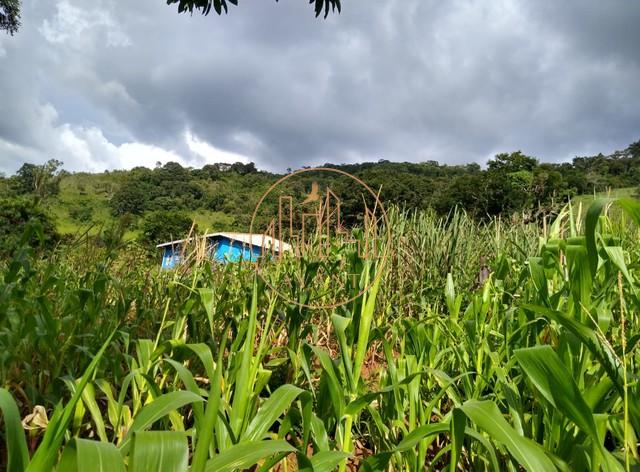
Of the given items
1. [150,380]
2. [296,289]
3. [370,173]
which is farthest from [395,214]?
[150,380]

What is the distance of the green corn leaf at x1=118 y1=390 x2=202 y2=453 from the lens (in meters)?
0.59

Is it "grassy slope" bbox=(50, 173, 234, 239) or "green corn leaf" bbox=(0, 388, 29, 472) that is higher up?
"grassy slope" bbox=(50, 173, 234, 239)

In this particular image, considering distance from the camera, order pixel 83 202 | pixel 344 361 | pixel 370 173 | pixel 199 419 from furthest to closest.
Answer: pixel 83 202 < pixel 370 173 < pixel 344 361 < pixel 199 419

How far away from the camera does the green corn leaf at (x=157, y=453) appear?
1.48 feet

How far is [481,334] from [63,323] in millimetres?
1477

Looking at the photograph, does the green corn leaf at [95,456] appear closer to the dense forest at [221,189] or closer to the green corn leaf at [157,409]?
the green corn leaf at [157,409]

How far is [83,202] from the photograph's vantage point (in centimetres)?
4497

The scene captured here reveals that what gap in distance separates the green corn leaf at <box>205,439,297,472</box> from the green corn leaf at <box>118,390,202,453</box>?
0.34 ft

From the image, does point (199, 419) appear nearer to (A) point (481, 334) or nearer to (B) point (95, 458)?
(B) point (95, 458)

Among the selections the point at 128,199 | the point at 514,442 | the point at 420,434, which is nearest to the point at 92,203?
the point at 128,199

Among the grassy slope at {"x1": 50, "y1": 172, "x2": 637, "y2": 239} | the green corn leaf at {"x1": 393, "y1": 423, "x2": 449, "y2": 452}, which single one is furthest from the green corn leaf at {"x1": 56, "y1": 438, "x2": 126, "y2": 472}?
the grassy slope at {"x1": 50, "y1": 172, "x2": 637, "y2": 239}

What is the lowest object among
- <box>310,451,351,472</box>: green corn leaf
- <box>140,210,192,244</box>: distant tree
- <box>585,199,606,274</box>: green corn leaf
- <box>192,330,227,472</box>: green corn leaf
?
<box>310,451,351,472</box>: green corn leaf

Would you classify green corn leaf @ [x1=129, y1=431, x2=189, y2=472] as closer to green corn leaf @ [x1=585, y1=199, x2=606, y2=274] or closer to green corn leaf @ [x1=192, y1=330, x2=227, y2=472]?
green corn leaf @ [x1=192, y1=330, x2=227, y2=472]

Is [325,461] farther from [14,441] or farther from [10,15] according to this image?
[10,15]
